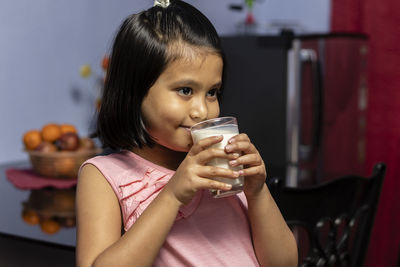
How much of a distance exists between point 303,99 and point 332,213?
3.98 ft

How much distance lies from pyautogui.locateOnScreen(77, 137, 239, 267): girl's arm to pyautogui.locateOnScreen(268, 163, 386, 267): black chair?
238 millimetres

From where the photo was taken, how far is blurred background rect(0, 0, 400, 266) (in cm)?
189

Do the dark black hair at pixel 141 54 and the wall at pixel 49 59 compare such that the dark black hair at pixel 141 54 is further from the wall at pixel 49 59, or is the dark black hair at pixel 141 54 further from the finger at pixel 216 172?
the wall at pixel 49 59

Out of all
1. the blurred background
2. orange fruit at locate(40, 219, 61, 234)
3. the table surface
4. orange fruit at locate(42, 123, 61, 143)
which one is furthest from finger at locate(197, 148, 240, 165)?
orange fruit at locate(42, 123, 61, 143)

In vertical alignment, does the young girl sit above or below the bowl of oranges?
above

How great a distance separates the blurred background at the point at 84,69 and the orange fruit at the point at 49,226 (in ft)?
1.35

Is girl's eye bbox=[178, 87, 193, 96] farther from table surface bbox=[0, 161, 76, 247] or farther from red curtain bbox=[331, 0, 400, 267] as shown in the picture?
red curtain bbox=[331, 0, 400, 267]

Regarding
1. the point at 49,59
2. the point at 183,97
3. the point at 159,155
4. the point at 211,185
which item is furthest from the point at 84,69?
Answer: the point at 211,185

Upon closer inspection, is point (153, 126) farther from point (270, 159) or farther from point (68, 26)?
point (270, 159)

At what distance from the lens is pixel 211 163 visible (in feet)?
2.63

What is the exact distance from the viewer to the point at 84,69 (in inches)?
80.0

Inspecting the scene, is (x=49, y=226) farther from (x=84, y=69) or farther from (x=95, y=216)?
(x=84, y=69)

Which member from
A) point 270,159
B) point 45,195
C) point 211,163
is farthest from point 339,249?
point 270,159

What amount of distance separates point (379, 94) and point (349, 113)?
15 centimetres
